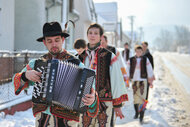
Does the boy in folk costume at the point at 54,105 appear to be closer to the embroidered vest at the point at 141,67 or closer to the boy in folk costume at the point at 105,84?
the boy in folk costume at the point at 105,84

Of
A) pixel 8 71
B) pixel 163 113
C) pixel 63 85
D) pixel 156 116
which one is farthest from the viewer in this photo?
pixel 163 113

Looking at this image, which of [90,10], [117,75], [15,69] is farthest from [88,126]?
[90,10]

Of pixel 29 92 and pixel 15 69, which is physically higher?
pixel 15 69

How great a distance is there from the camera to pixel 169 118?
5648mm

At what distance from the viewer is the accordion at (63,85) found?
1.87 m

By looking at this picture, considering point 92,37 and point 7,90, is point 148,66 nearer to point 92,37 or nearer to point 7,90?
point 92,37

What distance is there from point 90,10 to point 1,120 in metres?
→ 14.4

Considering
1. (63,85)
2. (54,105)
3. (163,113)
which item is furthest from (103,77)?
(163,113)

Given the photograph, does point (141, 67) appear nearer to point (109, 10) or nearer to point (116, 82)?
point (116, 82)

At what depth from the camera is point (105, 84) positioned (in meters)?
3.02

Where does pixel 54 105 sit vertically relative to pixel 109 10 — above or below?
below

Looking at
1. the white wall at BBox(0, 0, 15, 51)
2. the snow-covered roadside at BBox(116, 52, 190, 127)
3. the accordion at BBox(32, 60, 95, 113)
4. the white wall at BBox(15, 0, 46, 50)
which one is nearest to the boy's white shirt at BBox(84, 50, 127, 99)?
the accordion at BBox(32, 60, 95, 113)

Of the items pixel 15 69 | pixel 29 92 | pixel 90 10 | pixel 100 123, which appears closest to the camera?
pixel 100 123

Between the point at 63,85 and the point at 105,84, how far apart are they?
1.15m
